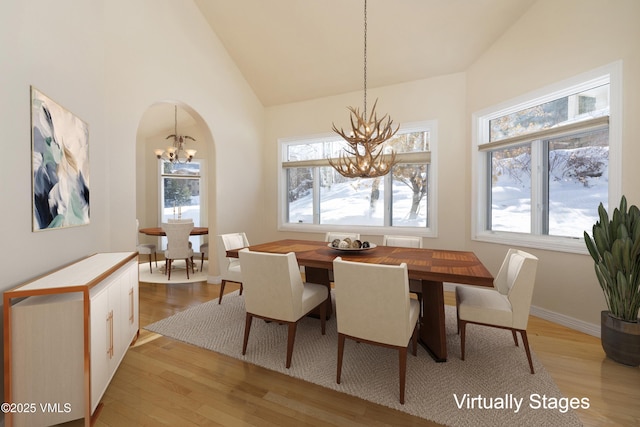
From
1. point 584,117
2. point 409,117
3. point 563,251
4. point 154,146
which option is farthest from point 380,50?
point 154,146

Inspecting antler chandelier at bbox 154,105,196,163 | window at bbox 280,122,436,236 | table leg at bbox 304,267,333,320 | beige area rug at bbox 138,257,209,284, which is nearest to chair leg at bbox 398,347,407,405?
table leg at bbox 304,267,333,320

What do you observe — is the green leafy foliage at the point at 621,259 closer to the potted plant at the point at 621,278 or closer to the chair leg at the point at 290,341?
the potted plant at the point at 621,278

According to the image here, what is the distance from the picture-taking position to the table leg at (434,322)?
7.44 ft

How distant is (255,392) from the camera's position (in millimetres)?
1912

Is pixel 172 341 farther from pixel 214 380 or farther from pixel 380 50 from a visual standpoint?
pixel 380 50

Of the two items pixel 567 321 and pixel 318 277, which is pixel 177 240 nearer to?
pixel 318 277

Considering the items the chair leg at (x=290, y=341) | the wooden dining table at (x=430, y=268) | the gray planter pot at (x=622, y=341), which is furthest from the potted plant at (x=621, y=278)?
the chair leg at (x=290, y=341)

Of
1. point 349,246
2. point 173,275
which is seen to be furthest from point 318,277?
point 173,275

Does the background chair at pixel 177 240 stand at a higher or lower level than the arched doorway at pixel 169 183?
lower

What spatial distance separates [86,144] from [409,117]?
3.99 m

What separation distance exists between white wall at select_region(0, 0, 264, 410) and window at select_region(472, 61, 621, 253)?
3.74 meters

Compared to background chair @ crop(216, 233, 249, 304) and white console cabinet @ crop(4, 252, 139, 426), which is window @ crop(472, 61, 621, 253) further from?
white console cabinet @ crop(4, 252, 139, 426)

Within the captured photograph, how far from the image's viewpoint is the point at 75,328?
155 centimetres

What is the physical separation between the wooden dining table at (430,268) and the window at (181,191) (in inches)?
186
